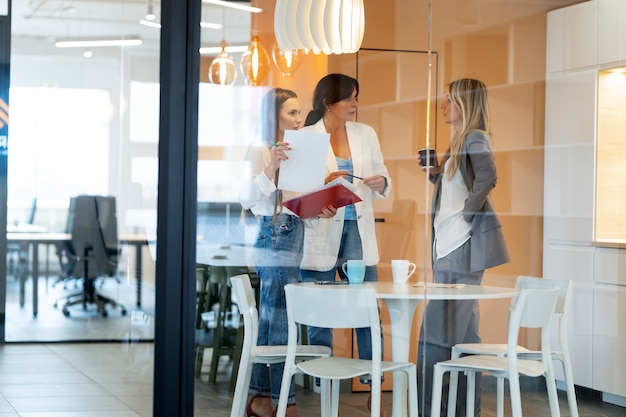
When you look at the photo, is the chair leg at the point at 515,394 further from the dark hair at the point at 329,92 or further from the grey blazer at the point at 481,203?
the dark hair at the point at 329,92

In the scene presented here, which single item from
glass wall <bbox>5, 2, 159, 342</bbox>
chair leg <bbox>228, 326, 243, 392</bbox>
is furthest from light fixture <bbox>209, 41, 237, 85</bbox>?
chair leg <bbox>228, 326, 243, 392</bbox>

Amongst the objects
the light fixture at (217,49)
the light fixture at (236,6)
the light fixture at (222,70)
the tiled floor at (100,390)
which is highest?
the light fixture at (236,6)

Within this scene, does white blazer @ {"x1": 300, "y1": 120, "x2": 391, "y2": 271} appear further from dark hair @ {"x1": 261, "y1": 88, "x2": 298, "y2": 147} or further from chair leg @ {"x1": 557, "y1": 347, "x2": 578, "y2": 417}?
chair leg @ {"x1": 557, "y1": 347, "x2": 578, "y2": 417}

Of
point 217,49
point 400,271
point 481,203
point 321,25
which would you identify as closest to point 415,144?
point 481,203

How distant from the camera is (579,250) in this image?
14.9 feet

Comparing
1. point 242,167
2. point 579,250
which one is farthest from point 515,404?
point 242,167

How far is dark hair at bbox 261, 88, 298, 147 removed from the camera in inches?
172

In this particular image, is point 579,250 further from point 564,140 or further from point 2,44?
point 2,44

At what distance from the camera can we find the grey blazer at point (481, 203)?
14.5 feet

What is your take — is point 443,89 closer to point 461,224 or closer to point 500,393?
point 461,224

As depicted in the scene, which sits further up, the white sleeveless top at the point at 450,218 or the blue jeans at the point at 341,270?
the white sleeveless top at the point at 450,218

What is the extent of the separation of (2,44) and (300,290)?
1778 millimetres

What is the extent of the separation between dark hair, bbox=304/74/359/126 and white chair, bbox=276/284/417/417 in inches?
26.8

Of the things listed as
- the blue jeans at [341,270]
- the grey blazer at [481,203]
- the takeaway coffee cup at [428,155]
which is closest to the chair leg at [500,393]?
the grey blazer at [481,203]
